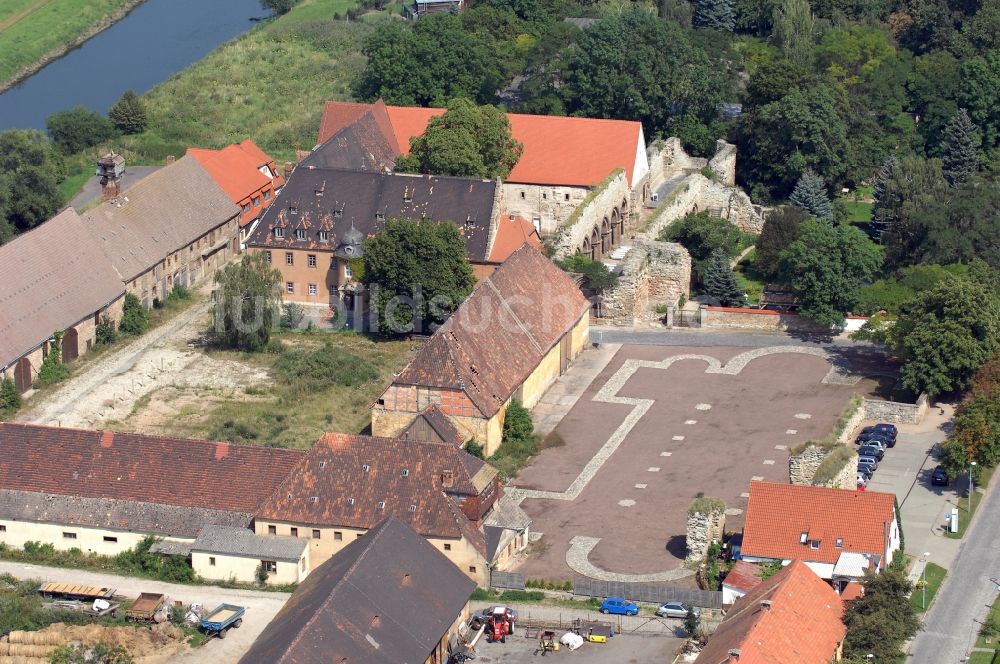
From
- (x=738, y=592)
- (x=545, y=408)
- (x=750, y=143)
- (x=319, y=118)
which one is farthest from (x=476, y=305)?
(x=319, y=118)

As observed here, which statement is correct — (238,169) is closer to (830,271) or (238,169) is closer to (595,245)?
(595,245)

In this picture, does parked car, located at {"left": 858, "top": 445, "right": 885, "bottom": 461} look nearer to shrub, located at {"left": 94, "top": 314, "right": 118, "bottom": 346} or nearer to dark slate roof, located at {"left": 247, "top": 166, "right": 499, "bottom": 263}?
dark slate roof, located at {"left": 247, "top": 166, "right": 499, "bottom": 263}

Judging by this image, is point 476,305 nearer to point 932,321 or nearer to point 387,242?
point 387,242

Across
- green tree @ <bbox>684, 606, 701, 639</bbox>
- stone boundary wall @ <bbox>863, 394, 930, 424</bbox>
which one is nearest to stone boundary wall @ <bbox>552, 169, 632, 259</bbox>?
stone boundary wall @ <bbox>863, 394, 930, 424</bbox>

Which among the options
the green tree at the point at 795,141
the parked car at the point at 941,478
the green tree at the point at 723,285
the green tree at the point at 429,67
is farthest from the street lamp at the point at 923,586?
the green tree at the point at 429,67

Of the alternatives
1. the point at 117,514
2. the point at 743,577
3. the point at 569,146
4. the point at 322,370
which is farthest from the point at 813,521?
the point at 569,146
